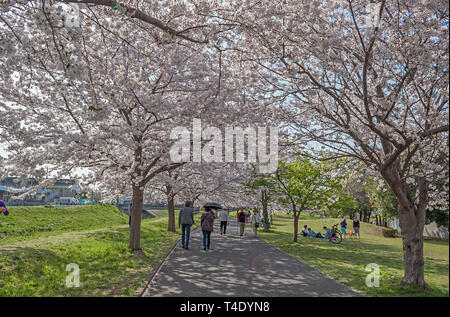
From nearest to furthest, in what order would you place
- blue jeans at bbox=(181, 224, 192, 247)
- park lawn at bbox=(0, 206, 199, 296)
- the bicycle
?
park lawn at bbox=(0, 206, 199, 296), blue jeans at bbox=(181, 224, 192, 247), the bicycle

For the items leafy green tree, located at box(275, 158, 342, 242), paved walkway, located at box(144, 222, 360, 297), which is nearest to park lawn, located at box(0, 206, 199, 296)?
paved walkway, located at box(144, 222, 360, 297)

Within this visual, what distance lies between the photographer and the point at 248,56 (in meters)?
8.63

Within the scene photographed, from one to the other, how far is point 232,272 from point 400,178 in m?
4.61

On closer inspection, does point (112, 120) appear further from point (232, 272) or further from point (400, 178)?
point (400, 178)

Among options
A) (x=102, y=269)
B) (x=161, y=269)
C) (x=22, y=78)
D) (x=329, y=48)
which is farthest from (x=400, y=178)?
(x=22, y=78)

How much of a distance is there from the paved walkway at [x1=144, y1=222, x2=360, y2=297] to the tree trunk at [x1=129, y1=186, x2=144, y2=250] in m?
1.61

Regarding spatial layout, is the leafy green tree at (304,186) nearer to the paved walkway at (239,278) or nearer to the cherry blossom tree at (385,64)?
the paved walkway at (239,278)

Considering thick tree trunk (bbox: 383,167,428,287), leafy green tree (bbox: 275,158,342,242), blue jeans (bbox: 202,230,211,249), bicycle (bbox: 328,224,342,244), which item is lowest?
bicycle (bbox: 328,224,342,244)

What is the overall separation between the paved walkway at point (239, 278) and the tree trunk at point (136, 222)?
161 cm

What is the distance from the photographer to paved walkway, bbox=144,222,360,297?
6.61m

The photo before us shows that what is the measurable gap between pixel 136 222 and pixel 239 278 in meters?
5.71

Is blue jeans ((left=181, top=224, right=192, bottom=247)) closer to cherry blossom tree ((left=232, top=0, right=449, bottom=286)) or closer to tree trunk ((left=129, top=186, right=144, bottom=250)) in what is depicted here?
tree trunk ((left=129, top=186, right=144, bottom=250))

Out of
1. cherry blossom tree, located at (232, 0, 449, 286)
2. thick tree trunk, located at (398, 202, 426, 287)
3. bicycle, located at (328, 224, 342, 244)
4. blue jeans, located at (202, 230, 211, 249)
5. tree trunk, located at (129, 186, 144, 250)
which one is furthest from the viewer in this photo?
bicycle, located at (328, 224, 342, 244)
